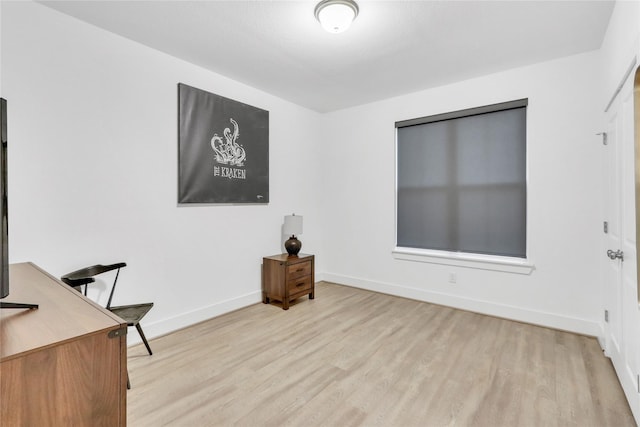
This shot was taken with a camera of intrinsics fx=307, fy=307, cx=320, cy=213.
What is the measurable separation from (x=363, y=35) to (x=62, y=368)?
280cm

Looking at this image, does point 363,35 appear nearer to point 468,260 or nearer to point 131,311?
point 468,260

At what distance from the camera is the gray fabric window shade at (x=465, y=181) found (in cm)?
331

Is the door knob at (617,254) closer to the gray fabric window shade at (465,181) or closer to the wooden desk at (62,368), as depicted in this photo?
the gray fabric window shade at (465,181)

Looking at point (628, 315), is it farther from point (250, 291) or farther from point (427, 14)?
point (250, 291)

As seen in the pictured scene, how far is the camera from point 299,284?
12.3 feet

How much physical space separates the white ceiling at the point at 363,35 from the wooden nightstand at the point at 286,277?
2104mm

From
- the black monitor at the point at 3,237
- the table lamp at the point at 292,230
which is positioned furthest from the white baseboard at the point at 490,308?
the black monitor at the point at 3,237

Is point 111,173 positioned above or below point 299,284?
above

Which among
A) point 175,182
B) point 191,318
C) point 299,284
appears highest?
point 175,182

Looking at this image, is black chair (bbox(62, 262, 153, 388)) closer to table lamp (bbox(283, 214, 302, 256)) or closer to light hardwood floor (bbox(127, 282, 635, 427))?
light hardwood floor (bbox(127, 282, 635, 427))

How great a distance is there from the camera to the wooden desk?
2.86 ft

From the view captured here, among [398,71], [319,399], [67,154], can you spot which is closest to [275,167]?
[398,71]

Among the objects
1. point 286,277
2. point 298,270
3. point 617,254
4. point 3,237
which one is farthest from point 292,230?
point 617,254

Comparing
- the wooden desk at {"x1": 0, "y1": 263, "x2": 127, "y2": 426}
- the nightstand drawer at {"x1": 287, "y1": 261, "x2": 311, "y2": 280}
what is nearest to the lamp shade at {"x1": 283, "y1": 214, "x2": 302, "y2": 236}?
the nightstand drawer at {"x1": 287, "y1": 261, "x2": 311, "y2": 280}
